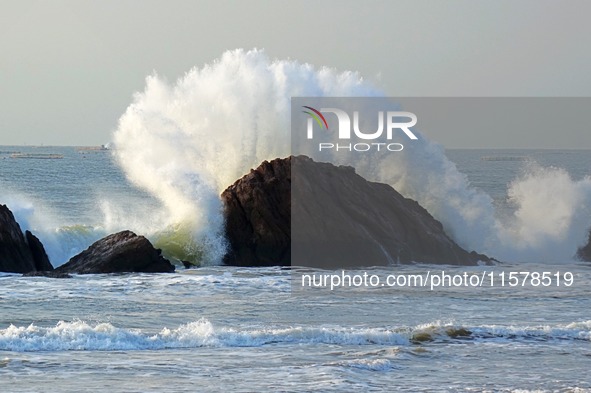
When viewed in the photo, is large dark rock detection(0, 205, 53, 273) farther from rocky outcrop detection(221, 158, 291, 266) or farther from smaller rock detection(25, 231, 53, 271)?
rocky outcrop detection(221, 158, 291, 266)

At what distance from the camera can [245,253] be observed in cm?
2848

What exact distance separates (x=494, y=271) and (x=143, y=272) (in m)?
9.20

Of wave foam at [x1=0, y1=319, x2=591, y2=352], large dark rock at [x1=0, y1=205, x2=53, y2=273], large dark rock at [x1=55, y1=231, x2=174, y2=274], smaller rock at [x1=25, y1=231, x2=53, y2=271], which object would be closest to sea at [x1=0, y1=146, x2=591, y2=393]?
wave foam at [x1=0, y1=319, x2=591, y2=352]

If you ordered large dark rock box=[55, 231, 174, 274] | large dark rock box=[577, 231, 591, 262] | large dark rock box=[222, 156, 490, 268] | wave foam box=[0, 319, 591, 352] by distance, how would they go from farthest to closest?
1. large dark rock box=[577, 231, 591, 262]
2. large dark rock box=[222, 156, 490, 268]
3. large dark rock box=[55, 231, 174, 274]
4. wave foam box=[0, 319, 591, 352]

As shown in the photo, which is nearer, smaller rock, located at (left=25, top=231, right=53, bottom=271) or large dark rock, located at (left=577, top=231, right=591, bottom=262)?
smaller rock, located at (left=25, top=231, right=53, bottom=271)

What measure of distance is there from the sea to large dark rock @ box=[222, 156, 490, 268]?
2.52ft

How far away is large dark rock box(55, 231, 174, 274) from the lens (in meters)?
26.3

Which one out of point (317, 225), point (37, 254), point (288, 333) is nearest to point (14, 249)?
point (37, 254)

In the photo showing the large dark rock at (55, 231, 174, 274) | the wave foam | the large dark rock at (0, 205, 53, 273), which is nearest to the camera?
the wave foam

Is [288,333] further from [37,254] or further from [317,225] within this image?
[37,254]

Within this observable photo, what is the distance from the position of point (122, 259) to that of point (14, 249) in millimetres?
2554

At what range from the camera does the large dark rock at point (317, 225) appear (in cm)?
2831

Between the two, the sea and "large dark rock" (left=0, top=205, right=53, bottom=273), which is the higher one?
"large dark rock" (left=0, top=205, right=53, bottom=273)

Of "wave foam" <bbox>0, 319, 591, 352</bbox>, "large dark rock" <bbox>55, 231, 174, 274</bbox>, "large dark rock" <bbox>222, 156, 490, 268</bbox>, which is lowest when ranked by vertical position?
"wave foam" <bbox>0, 319, 591, 352</bbox>
